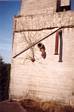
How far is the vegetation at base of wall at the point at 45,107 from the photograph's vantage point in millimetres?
8062

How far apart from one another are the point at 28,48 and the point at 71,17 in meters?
2.20

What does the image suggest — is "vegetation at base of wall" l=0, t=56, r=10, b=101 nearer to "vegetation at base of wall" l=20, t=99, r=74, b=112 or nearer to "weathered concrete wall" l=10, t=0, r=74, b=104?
"weathered concrete wall" l=10, t=0, r=74, b=104

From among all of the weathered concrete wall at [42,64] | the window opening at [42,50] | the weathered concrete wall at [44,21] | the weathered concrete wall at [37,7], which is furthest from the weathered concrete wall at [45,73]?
the weathered concrete wall at [37,7]

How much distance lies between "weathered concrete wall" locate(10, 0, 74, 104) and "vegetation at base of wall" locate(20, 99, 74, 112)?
0.39 meters


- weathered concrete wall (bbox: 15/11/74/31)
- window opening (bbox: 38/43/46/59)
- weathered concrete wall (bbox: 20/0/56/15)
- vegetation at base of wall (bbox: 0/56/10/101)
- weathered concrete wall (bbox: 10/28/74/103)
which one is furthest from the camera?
vegetation at base of wall (bbox: 0/56/10/101)

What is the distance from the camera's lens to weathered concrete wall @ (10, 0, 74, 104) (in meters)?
8.88

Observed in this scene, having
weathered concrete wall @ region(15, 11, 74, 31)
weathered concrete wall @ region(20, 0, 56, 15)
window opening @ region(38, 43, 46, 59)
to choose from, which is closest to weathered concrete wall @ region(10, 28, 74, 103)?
window opening @ region(38, 43, 46, 59)

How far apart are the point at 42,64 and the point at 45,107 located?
6.12ft

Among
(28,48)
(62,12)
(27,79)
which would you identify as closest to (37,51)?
(28,48)

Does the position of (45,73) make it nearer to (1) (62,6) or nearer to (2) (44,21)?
(2) (44,21)

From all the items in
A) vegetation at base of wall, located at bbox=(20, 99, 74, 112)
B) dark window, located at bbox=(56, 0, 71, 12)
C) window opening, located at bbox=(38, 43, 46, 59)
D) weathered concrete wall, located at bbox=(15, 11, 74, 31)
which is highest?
dark window, located at bbox=(56, 0, 71, 12)

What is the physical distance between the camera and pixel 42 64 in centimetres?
942

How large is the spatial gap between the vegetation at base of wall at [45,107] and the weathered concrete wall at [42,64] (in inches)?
15.3

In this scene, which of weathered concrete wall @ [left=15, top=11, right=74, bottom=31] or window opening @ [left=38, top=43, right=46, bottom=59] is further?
window opening @ [left=38, top=43, right=46, bottom=59]
